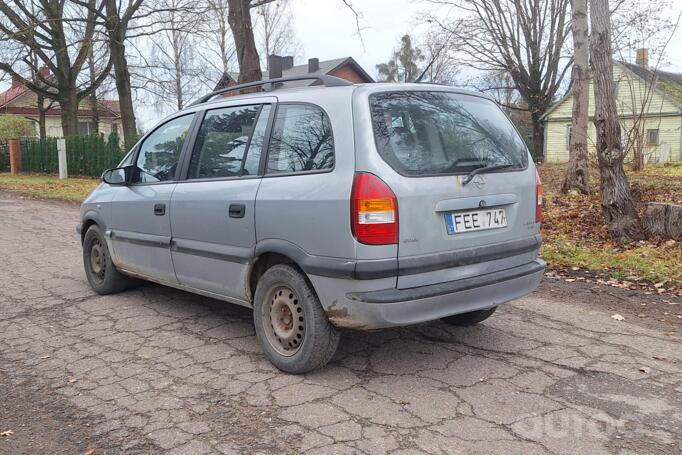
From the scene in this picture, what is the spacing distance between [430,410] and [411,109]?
1767 millimetres

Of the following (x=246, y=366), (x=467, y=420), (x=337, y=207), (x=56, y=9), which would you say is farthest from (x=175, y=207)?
(x=56, y=9)

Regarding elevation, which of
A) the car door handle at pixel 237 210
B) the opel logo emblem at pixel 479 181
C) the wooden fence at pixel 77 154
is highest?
the wooden fence at pixel 77 154

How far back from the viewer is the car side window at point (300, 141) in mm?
3557

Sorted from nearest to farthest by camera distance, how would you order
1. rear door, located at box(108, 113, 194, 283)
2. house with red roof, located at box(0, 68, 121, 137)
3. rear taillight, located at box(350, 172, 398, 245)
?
rear taillight, located at box(350, 172, 398, 245) → rear door, located at box(108, 113, 194, 283) → house with red roof, located at box(0, 68, 121, 137)

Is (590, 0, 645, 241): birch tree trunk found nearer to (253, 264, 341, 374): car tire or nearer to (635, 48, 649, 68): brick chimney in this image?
(635, 48, 649, 68): brick chimney

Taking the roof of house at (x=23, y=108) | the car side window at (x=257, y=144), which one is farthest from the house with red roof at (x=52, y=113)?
the car side window at (x=257, y=144)

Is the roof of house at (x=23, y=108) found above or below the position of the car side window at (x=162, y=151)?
above

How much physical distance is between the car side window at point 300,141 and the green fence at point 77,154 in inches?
780

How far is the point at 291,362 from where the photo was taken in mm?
3664

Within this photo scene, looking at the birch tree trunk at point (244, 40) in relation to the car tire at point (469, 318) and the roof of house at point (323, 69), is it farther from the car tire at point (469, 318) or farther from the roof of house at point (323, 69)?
the roof of house at point (323, 69)

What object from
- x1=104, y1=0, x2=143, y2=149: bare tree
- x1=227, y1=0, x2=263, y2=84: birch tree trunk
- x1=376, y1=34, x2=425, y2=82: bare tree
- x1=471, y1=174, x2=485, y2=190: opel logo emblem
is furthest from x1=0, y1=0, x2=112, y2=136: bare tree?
x1=376, y1=34, x2=425, y2=82: bare tree

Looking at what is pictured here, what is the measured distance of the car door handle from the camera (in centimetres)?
390

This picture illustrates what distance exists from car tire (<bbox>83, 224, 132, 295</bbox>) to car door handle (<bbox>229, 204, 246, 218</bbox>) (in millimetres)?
2161

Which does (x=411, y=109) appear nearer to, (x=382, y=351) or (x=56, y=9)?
(x=382, y=351)
